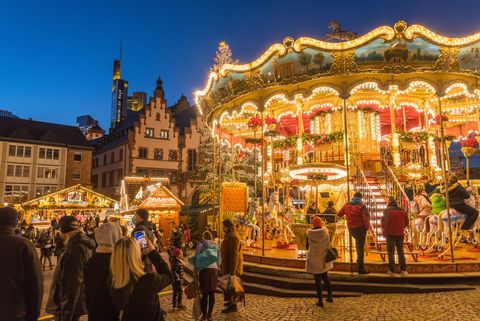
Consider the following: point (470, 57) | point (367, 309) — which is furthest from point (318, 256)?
point (470, 57)

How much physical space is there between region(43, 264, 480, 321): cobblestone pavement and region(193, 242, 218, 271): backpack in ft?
3.96

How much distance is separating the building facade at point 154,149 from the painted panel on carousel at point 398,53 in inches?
1294

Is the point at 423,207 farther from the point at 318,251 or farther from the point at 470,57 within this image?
the point at 318,251

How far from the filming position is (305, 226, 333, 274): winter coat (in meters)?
6.38

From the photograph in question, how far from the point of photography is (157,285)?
2977 mm

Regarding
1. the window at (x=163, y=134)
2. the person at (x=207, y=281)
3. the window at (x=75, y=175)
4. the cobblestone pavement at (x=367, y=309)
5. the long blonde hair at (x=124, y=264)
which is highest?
the window at (x=163, y=134)

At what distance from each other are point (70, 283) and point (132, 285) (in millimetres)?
1372

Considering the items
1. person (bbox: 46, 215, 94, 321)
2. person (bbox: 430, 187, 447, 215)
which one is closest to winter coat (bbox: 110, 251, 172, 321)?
person (bbox: 46, 215, 94, 321)

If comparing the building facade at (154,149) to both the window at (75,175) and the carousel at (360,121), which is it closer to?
the window at (75,175)

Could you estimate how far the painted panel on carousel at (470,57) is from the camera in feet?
30.0

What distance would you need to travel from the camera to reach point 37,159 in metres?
39.2

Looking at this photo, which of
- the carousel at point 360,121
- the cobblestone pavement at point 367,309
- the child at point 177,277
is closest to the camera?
the cobblestone pavement at point 367,309

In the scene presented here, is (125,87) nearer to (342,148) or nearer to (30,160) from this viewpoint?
(30,160)

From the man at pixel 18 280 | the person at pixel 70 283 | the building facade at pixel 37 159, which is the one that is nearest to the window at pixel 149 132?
the building facade at pixel 37 159
